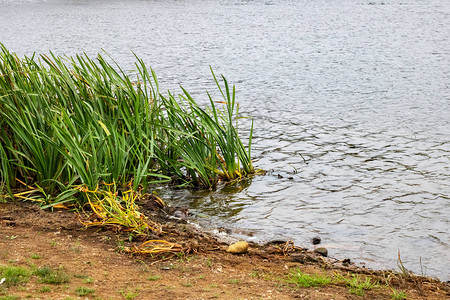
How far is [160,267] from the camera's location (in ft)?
15.3

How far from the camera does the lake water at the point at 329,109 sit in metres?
6.24

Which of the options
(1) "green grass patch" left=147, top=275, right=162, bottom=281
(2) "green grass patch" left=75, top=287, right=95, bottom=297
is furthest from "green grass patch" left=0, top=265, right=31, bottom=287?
(1) "green grass patch" left=147, top=275, right=162, bottom=281

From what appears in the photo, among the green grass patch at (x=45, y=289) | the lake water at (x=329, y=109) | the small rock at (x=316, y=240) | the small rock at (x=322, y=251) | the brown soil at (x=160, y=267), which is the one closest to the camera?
the green grass patch at (x=45, y=289)

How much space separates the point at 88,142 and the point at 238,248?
219 centimetres

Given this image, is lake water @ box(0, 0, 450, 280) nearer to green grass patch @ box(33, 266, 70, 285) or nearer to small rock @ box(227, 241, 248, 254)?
small rock @ box(227, 241, 248, 254)

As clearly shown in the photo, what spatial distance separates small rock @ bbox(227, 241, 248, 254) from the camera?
208 inches

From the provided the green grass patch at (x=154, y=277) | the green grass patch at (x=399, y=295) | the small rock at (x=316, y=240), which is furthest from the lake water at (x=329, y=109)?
the green grass patch at (x=154, y=277)

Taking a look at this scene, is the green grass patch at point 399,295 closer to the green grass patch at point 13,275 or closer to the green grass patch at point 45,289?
the green grass patch at point 45,289

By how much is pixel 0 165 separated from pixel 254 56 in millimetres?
11423

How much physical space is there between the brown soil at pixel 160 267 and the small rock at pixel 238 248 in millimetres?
62

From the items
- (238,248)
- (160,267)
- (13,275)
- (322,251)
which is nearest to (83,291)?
(13,275)

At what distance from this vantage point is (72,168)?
6078mm

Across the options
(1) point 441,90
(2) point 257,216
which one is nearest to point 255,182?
(2) point 257,216

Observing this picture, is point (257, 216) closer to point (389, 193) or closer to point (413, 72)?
point (389, 193)
